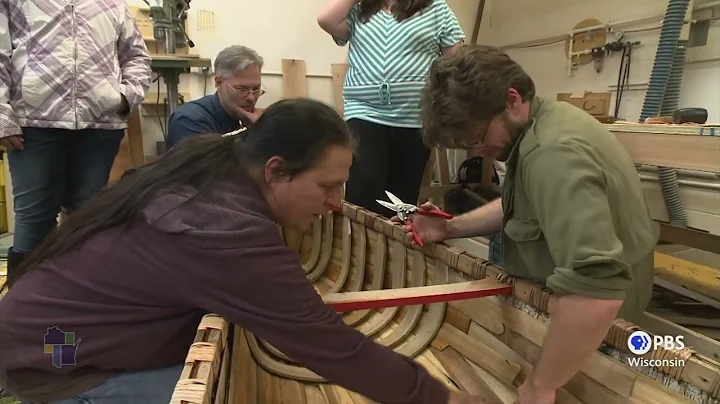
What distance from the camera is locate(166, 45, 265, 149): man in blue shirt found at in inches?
89.2

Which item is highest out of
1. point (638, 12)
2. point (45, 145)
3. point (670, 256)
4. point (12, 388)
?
point (638, 12)

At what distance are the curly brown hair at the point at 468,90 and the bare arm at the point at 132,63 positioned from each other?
55.5 inches

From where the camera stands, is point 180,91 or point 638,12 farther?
point 180,91

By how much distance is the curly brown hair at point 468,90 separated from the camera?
110 cm

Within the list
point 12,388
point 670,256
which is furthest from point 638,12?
point 12,388

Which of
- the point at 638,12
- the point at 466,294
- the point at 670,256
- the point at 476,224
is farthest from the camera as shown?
the point at 638,12

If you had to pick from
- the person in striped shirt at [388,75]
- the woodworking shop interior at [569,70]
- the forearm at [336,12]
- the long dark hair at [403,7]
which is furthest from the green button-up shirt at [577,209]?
the woodworking shop interior at [569,70]

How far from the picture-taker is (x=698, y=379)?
95cm

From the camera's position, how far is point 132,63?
86.9 inches

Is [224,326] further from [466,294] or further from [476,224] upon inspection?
[476,224]

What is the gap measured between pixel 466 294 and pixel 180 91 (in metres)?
2.95

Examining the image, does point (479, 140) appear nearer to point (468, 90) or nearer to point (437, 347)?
point (468, 90)

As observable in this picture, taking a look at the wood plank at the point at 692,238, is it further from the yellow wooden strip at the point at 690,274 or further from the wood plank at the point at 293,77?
the wood plank at the point at 293,77

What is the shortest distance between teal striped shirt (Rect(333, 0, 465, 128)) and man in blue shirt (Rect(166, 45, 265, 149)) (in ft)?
1.71
